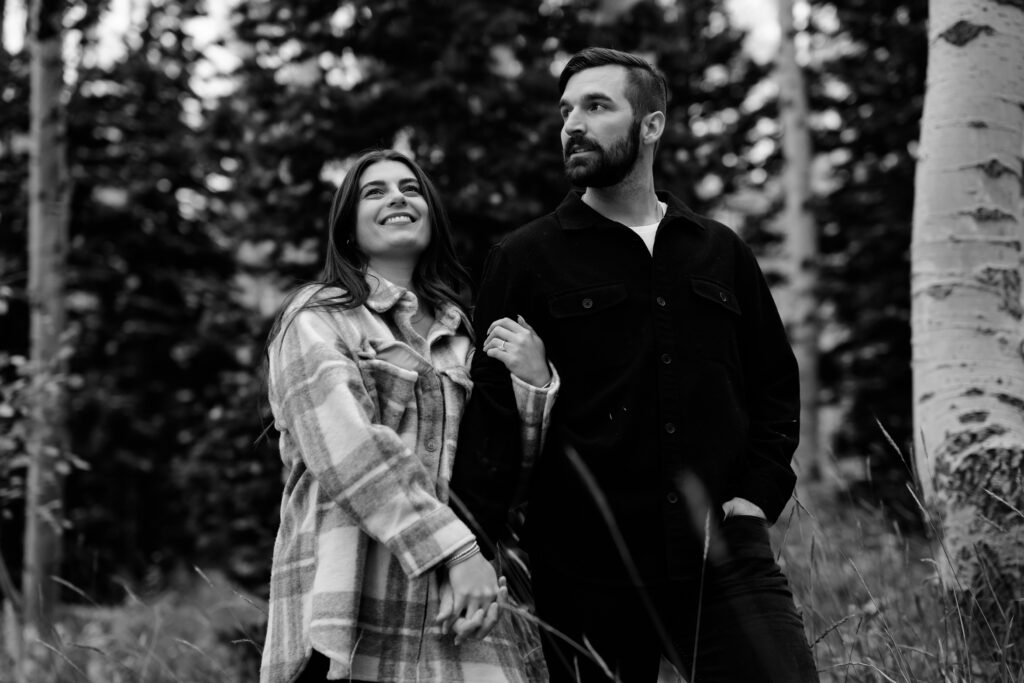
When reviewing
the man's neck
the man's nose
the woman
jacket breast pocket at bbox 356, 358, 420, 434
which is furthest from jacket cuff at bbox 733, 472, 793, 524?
the man's nose

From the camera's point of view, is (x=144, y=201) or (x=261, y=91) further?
(x=144, y=201)

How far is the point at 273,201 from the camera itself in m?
6.62

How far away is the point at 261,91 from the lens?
6.83 metres

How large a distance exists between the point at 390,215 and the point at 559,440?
0.82 m

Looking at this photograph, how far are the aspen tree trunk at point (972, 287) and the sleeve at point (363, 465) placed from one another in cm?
173

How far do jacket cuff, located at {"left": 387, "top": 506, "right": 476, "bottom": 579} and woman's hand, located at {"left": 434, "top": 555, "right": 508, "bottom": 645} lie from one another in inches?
2.1

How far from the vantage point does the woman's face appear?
295 cm

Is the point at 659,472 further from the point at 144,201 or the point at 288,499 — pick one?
the point at 144,201

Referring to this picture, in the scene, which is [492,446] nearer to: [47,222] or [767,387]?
[767,387]

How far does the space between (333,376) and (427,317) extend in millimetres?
497

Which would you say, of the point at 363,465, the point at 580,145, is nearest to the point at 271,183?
the point at 580,145

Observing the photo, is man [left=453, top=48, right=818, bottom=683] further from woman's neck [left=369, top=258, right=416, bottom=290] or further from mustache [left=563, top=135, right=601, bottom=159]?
woman's neck [left=369, top=258, right=416, bottom=290]

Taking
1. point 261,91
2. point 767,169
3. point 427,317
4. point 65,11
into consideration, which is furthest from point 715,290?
point 767,169

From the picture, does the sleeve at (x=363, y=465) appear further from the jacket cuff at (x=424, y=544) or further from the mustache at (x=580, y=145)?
the mustache at (x=580, y=145)
